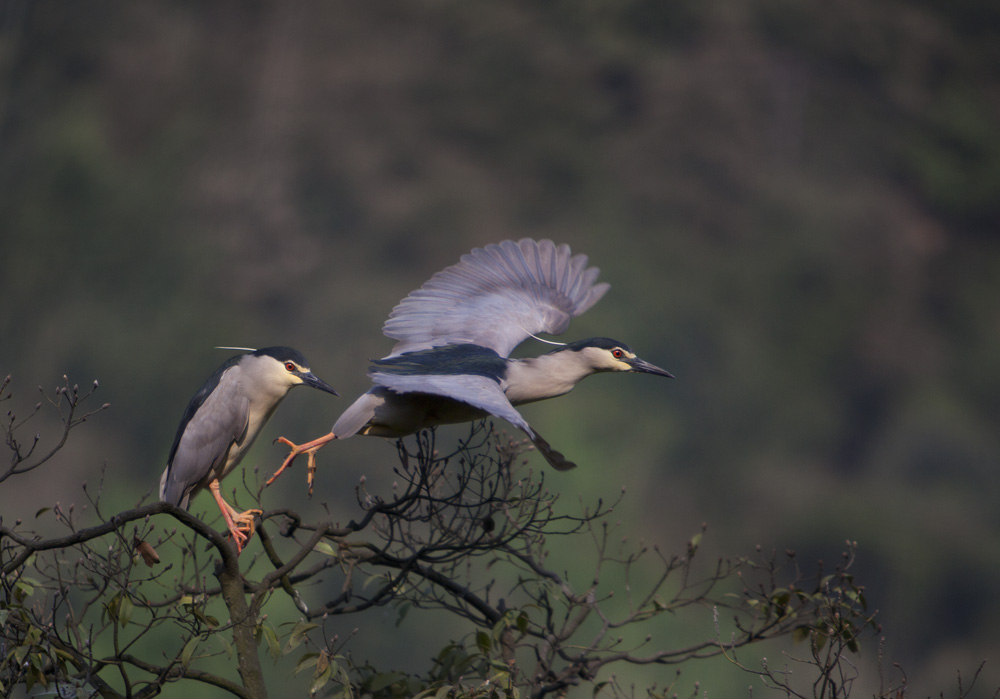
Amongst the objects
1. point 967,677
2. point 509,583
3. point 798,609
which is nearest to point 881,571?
point 967,677

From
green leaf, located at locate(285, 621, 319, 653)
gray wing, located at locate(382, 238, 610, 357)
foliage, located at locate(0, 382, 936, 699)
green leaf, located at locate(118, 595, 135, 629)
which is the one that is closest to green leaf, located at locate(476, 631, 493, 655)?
foliage, located at locate(0, 382, 936, 699)

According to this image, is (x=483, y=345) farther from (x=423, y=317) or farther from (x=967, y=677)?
(x=967, y=677)

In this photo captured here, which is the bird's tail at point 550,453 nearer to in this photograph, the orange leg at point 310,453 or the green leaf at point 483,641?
the green leaf at point 483,641

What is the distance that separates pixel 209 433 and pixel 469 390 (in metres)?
0.66

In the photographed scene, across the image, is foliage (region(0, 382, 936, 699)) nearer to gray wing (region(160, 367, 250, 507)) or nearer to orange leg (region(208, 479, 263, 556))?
orange leg (region(208, 479, 263, 556))

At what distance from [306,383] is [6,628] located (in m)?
0.87

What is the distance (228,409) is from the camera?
2092mm

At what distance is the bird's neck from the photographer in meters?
2.27

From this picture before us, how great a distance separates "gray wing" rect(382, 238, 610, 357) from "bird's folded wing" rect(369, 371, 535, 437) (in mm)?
604

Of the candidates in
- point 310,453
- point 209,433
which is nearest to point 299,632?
point 310,453

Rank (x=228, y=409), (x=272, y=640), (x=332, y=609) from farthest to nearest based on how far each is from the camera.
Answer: (x=228, y=409), (x=332, y=609), (x=272, y=640)

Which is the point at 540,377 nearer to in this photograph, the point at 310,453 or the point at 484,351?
the point at 484,351

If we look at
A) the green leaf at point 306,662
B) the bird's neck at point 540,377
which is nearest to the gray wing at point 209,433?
the bird's neck at point 540,377

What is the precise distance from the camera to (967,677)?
231 inches
